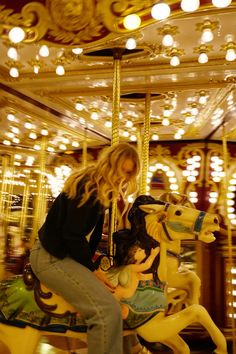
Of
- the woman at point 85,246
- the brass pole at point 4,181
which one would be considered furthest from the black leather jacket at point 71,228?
the brass pole at point 4,181

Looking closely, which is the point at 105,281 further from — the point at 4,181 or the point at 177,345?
the point at 4,181

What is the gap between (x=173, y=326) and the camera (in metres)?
2.24

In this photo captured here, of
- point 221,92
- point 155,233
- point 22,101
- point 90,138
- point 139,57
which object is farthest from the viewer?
point 90,138

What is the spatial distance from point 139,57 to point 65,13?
1239mm

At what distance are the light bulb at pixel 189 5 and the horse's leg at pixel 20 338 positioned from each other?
1.97 metres

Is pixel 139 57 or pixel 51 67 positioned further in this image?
pixel 51 67

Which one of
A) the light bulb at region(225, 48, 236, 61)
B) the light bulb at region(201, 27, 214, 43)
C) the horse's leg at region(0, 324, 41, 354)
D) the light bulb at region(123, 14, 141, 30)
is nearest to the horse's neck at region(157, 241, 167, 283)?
the horse's leg at region(0, 324, 41, 354)

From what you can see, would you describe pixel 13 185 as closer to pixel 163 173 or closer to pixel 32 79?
pixel 163 173

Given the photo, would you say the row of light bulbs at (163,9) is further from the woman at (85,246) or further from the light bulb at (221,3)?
the woman at (85,246)

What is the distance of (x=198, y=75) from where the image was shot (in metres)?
4.00

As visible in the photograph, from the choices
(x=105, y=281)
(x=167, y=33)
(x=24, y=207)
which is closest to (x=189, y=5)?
(x=167, y=33)

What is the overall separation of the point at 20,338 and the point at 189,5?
2054 mm

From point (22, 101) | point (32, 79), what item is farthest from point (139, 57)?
point (22, 101)

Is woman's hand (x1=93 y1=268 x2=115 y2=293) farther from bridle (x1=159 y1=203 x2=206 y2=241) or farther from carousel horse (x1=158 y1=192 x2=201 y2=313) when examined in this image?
carousel horse (x1=158 y1=192 x2=201 y2=313)
